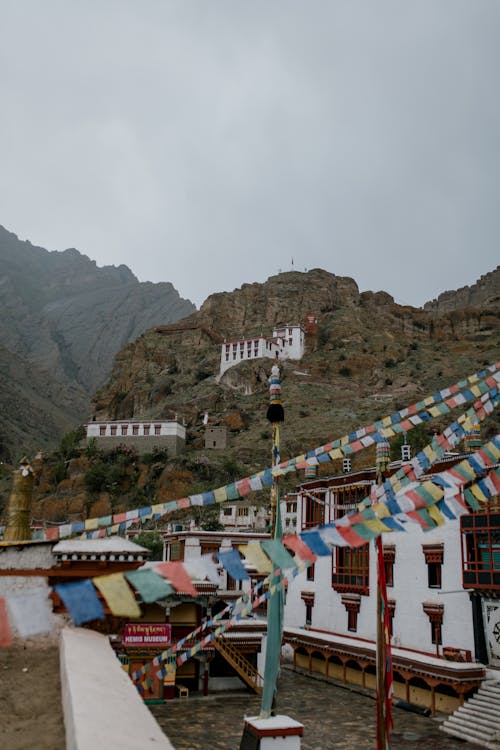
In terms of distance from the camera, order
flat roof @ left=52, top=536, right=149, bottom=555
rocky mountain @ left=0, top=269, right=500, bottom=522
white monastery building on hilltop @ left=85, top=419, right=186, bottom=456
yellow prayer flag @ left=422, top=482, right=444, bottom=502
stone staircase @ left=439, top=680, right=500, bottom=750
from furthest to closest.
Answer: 1. white monastery building on hilltop @ left=85, top=419, right=186, bottom=456
2. rocky mountain @ left=0, top=269, right=500, bottom=522
3. stone staircase @ left=439, top=680, right=500, bottom=750
4. flat roof @ left=52, top=536, right=149, bottom=555
5. yellow prayer flag @ left=422, top=482, right=444, bottom=502

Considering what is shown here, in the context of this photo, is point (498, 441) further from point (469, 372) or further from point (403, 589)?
point (469, 372)

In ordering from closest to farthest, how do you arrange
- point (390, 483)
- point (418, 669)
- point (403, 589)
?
point (390, 483) < point (418, 669) < point (403, 589)

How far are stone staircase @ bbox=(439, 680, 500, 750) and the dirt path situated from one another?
14483mm

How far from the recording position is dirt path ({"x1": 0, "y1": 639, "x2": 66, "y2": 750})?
5.29 metres

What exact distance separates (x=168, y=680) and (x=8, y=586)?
1317 cm

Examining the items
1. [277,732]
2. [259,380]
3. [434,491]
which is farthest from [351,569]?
[259,380]

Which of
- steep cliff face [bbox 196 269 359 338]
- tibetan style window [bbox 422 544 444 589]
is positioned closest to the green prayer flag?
tibetan style window [bbox 422 544 444 589]

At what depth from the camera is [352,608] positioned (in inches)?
1048

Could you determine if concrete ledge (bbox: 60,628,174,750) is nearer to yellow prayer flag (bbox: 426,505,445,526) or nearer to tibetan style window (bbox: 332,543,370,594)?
yellow prayer flag (bbox: 426,505,445,526)

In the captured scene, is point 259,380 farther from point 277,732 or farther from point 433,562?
point 277,732

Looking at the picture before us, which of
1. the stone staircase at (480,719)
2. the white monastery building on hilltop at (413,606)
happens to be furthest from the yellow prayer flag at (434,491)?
the stone staircase at (480,719)

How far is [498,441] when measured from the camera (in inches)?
283

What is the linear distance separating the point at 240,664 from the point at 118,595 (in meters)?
20.5

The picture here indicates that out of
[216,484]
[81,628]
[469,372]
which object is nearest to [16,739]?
[81,628]
